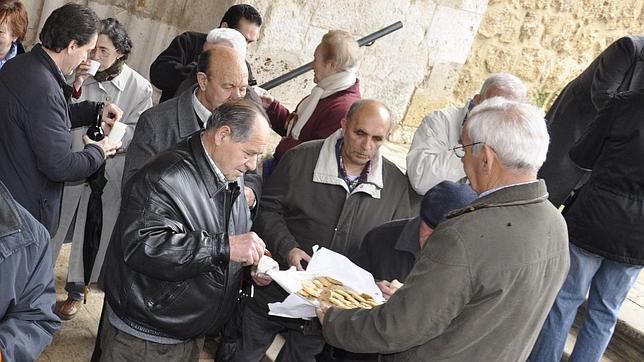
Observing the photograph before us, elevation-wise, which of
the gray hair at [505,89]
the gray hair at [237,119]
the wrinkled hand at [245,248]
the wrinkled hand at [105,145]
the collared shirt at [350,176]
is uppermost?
the gray hair at [505,89]

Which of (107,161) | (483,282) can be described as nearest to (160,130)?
(107,161)

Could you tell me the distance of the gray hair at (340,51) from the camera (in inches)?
184

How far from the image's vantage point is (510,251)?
2.55 meters

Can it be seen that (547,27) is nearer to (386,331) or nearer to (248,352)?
(248,352)

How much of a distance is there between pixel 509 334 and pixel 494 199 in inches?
17.0

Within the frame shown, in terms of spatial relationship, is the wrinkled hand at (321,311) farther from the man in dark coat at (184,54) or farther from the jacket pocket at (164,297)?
the man in dark coat at (184,54)

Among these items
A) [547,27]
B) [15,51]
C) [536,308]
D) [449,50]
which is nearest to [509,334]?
[536,308]

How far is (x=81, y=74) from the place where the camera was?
4391 millimetres

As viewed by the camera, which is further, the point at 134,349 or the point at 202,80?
the point at 202,80

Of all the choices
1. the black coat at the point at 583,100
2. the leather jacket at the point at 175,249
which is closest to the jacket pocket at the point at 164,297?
the leather jacket at the point at 175,249

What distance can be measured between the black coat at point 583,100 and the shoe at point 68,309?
2.73 metres

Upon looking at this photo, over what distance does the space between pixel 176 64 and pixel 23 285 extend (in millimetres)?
2833

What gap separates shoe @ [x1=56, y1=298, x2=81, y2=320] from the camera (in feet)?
15.3

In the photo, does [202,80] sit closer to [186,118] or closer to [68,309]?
[186,118]
